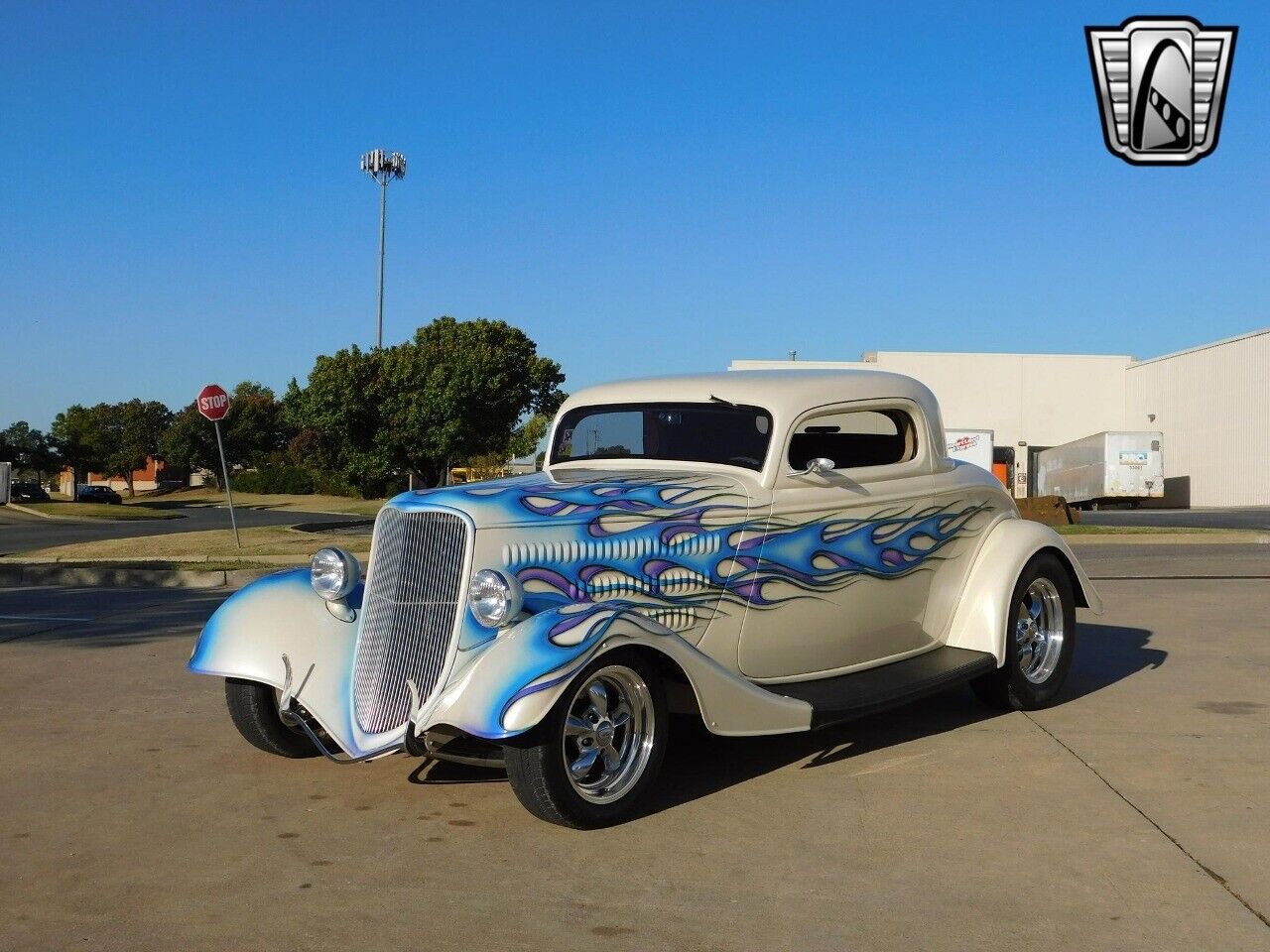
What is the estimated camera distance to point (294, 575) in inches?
244

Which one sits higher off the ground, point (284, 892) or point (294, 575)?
point (294, 575)

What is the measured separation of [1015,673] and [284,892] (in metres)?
4.25

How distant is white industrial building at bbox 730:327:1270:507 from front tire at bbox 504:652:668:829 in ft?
155

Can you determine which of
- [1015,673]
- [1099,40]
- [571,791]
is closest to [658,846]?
[571,791]

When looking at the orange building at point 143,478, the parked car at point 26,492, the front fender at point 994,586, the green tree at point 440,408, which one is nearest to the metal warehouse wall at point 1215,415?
the green tree at point 440,408

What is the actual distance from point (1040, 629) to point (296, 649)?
420 centimetres

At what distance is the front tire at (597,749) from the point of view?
465 centimetres

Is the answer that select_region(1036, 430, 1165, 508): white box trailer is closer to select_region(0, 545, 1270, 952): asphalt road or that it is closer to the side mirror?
select_region(0, 545, 1270, 952): asphalt road

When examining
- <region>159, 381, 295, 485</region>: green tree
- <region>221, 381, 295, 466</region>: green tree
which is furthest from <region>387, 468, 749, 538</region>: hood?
<region>221, 381, 295, 466</region>: green tree

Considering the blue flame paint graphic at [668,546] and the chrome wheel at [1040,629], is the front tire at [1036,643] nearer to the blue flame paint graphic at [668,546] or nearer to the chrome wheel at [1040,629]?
the chrome wheel at [1040,629]

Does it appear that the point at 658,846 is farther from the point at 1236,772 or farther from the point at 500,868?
the point at 1236,772

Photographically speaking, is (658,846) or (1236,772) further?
(1236,772)

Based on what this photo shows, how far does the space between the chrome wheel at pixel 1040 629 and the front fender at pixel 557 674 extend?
251 cm

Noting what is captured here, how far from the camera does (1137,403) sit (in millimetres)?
56781
